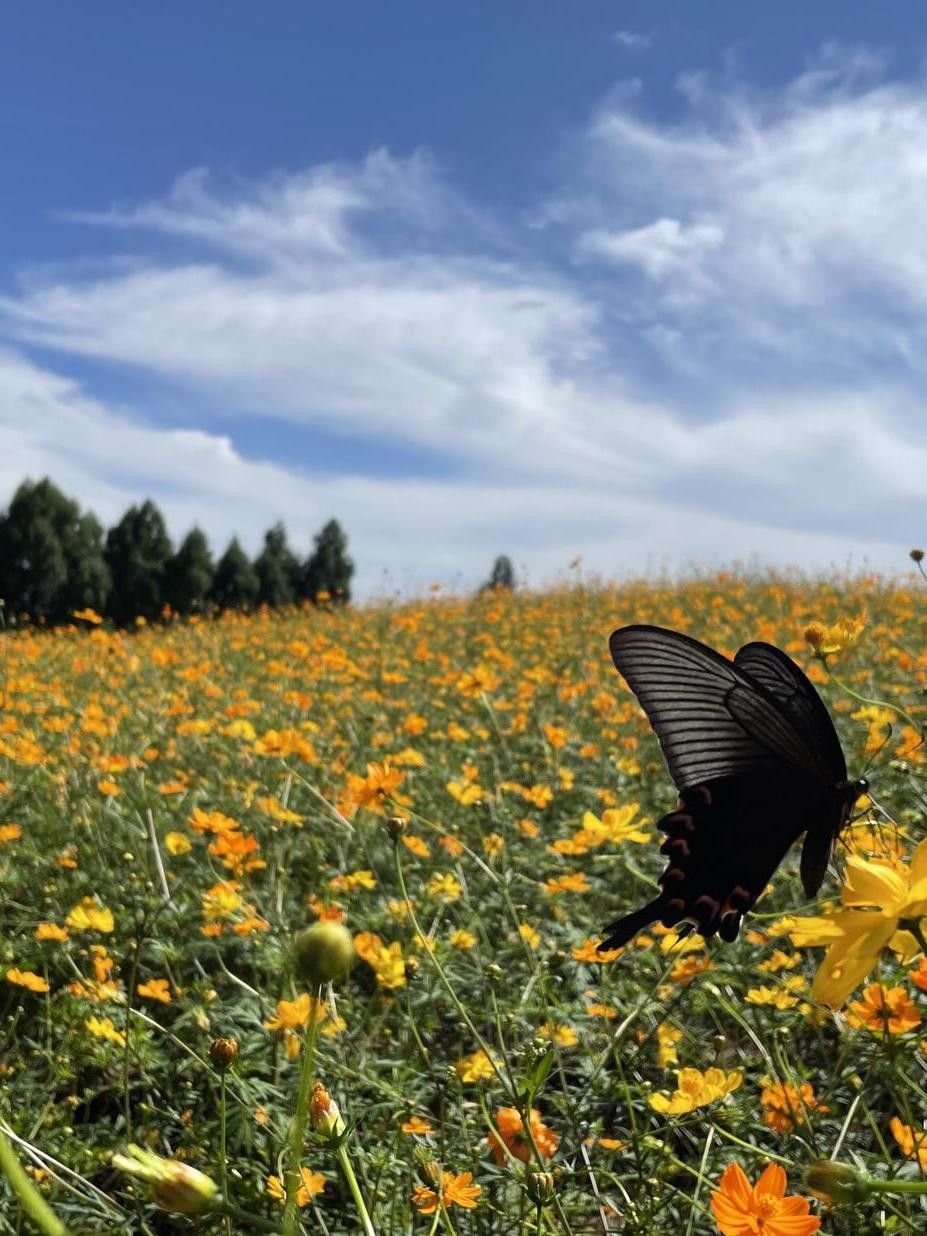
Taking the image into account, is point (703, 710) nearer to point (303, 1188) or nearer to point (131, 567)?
point (303, 1188)

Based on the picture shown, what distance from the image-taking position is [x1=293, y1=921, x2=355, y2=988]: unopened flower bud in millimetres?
568

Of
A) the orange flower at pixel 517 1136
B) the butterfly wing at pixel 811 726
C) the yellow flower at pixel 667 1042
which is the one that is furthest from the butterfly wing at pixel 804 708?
the orange flower at pixel 517 1136

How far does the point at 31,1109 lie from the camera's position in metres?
1.64

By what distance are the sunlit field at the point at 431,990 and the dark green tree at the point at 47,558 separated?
14.0 metres

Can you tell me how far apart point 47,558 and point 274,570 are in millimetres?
3803

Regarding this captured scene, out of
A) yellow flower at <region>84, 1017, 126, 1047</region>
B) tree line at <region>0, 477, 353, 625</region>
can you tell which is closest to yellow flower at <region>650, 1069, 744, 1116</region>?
yellow flower at <region>84, 1017, 126, 1047</region>

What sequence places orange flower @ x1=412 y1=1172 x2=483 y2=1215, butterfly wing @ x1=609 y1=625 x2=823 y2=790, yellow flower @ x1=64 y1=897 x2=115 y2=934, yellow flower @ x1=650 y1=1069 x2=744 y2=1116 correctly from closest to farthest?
orange flower @ x1=412 y1=1172 x2=483 y2=1215 → yellow flower @ x1=650 y1=1069 x2=744 y2=1116 → butterfly wing @ x1=609 y1=625 x2=823 y2=790 → yellow flower @ x1=64 y1=897 x2=115 y2=934

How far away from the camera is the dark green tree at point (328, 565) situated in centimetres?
1831

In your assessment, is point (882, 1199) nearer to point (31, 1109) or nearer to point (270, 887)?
point (31, 1109)

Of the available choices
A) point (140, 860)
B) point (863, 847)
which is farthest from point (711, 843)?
point (140, 860)

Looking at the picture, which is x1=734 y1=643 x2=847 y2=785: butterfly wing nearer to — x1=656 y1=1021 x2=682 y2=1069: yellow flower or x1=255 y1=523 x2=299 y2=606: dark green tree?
x1=656 y1=1021 x2=682 y2=1069: yellow flower

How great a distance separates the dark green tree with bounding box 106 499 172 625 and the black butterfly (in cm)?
1674

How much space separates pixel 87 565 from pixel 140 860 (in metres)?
16.0

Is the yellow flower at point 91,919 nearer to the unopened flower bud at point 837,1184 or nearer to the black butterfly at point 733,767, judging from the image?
the black butterfly at point 733,767
